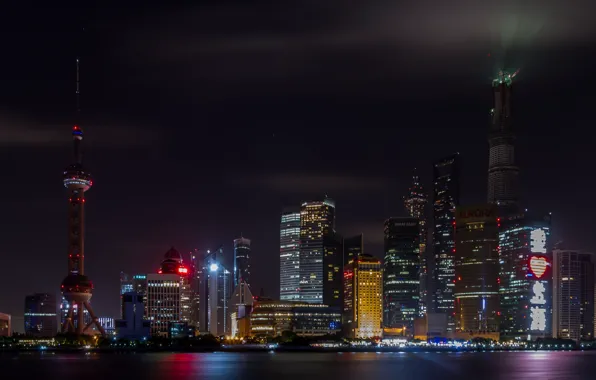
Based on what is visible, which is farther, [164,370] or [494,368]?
[494,368]

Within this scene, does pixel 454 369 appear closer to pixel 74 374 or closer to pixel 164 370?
pixel 164 370

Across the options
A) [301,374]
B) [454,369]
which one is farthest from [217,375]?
[454,369]

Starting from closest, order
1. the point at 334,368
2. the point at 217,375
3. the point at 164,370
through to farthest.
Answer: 1. the point at 217,375
2. the point at 164,370
3. the point at 334,368

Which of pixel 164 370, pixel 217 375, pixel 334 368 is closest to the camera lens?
pixel 217 375

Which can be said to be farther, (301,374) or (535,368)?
(535,368)

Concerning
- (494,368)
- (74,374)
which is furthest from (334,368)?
(74,374)

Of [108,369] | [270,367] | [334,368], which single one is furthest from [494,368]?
[108,369]

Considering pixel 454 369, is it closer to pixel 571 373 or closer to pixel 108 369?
pixel 571 373

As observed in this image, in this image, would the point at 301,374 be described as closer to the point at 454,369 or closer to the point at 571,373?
the point at 454,369
